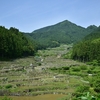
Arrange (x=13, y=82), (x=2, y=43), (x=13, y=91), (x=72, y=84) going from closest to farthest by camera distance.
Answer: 1. (x=13, y=91)
2. (x=72, y=84)
3. (x=13, y=82)
4. (x=2, y=43)

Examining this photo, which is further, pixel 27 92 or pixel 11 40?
pixel 11 40

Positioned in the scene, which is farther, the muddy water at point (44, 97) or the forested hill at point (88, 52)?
the forested hill at point (88, 52)

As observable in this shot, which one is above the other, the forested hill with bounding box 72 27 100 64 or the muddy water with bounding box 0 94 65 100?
the forested hill with bounding box 72 27 100 64

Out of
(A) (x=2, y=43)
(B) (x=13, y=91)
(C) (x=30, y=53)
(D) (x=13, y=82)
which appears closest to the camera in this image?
(B) (x=13, y=91)

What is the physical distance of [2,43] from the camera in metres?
87.4

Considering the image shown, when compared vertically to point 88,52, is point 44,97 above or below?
below

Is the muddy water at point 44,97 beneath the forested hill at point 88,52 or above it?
beneath

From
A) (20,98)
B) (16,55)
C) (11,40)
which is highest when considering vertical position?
(11,40)

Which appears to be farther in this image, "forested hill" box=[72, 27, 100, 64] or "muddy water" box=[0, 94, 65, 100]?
"forested hill" box=[72, 27, 100, 64]

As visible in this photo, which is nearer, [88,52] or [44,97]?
[44,97]

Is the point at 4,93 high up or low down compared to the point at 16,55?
down

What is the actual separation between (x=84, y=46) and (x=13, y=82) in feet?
210

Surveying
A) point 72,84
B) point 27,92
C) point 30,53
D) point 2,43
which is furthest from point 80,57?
point 27,92

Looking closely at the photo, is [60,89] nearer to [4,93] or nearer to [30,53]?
[4,93]
